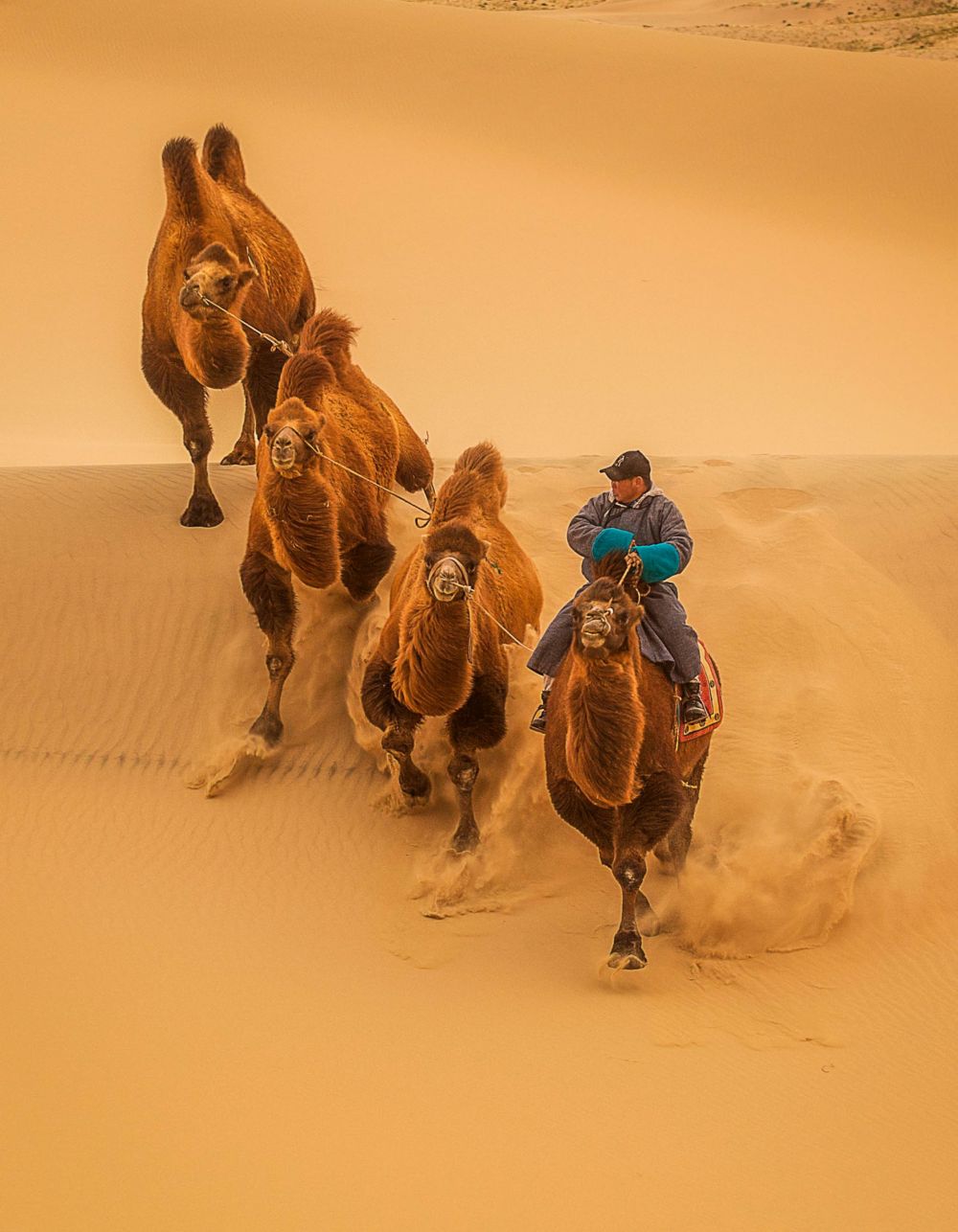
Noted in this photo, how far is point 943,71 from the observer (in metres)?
27.6

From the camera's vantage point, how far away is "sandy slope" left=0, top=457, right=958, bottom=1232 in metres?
5.02

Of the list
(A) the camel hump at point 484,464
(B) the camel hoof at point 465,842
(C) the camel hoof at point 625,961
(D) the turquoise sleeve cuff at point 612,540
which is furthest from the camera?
(A) the camel hump at point 484,464

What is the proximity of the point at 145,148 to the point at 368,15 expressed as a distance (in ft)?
23.6

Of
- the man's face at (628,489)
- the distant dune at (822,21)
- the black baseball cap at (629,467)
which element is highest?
the distant dune at (822,21)

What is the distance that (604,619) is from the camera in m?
5.55

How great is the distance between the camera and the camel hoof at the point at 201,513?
9562mm

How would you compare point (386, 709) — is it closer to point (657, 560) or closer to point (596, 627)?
A: point (657, 560)

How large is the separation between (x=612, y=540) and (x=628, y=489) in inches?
22.2

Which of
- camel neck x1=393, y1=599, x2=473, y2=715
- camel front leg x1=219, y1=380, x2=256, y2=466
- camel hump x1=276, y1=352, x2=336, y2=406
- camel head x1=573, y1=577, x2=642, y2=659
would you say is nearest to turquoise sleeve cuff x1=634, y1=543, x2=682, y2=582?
camel head x1=573, y1=577, x2=642, y2=659

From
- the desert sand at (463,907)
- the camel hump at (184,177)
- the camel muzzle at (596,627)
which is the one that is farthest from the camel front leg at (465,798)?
the camel hump at (184,177)

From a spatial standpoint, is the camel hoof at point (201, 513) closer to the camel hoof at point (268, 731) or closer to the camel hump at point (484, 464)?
the camel hoof at point (268, 731)

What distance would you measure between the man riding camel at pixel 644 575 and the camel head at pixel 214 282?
8.97ft

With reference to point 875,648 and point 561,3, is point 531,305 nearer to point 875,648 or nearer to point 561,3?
point 875,648

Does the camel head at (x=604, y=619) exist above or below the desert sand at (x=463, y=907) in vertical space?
above
